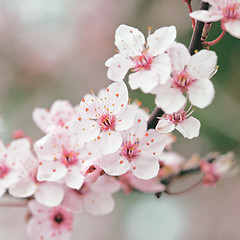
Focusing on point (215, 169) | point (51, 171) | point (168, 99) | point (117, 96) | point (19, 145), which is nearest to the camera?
point (168, 99)

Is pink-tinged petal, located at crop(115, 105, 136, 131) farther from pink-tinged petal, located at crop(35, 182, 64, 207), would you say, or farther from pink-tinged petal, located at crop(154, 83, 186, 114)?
pink-tinged petal, located at crop(35, 182, 64, 207)

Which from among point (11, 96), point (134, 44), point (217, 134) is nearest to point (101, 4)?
point (11, 96)

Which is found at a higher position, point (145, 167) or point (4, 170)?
point (145, 167)

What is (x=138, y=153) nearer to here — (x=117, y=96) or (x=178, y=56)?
(x=117, y=96)

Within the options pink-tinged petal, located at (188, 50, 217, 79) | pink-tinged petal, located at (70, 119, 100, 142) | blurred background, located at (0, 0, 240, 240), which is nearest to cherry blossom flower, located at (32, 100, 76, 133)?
pink-tinged petal, located at (70, 119, 100, 142)

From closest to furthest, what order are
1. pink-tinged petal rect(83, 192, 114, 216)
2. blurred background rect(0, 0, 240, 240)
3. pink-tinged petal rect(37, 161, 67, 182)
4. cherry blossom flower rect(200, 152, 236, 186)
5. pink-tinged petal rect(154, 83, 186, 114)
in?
1. pink-tinged petal rect(154, 83, 186, 114)
2. pink-tinged petal rect(37, 161, 67, 182)
3. pink-tinged petal rect(83, 192, 114, 216)
4. cherry blossom flower rect(200, 152, 236, 186)
5. blurred background rect(0, 0, 240, 240)

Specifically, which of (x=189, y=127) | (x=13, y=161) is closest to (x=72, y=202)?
(x=13, y=161)
